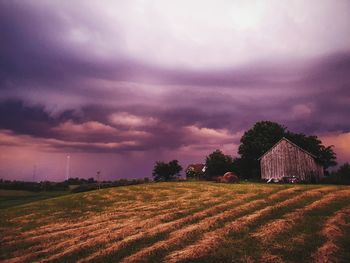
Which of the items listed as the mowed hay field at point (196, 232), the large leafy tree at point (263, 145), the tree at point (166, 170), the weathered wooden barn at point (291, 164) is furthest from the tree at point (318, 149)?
the mowed hay field at point (196, 232)

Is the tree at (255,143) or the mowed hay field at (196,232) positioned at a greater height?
the tree at (255,143)

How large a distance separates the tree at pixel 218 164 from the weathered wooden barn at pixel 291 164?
15.1m

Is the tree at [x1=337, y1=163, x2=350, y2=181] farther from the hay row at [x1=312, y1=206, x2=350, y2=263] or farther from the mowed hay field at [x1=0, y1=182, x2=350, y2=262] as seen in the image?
the hay row at [x1=312, y1=206, x2=350, y2=263]

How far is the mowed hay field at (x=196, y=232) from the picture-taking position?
16.2 meters

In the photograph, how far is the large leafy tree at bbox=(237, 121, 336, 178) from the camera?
98.4m

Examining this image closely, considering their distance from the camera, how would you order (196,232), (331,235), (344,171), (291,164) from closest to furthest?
1. (331,235)
2. (196,232)
3. (344,171)
4. (291,164)

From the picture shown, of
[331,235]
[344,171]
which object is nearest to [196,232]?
[331,235]

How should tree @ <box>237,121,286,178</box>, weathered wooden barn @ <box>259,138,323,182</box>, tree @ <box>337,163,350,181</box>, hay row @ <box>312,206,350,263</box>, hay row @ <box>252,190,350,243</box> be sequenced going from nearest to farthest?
hay row @ <box>312,206,350,263</box>, hay row @ <box>252,190,350,243</box>, tree @ <box>337,163,350,181</box>, weathered wooden barn @ <box>259,138,323,182</box>, tree @ <box>237,121,286,178</box>

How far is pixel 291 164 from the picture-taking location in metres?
76.1

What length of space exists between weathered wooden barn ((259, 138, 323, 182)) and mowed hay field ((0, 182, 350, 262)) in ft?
142

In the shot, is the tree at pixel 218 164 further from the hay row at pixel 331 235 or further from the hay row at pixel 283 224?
the hay row at pixel 331 235

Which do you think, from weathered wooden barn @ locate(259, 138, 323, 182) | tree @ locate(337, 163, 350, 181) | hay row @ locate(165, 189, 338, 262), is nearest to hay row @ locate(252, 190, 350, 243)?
hay row @ locate(165, 189, 338, 262)

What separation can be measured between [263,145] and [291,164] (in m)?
26.6

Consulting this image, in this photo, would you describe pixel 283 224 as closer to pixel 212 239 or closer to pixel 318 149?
pixel 212 239
